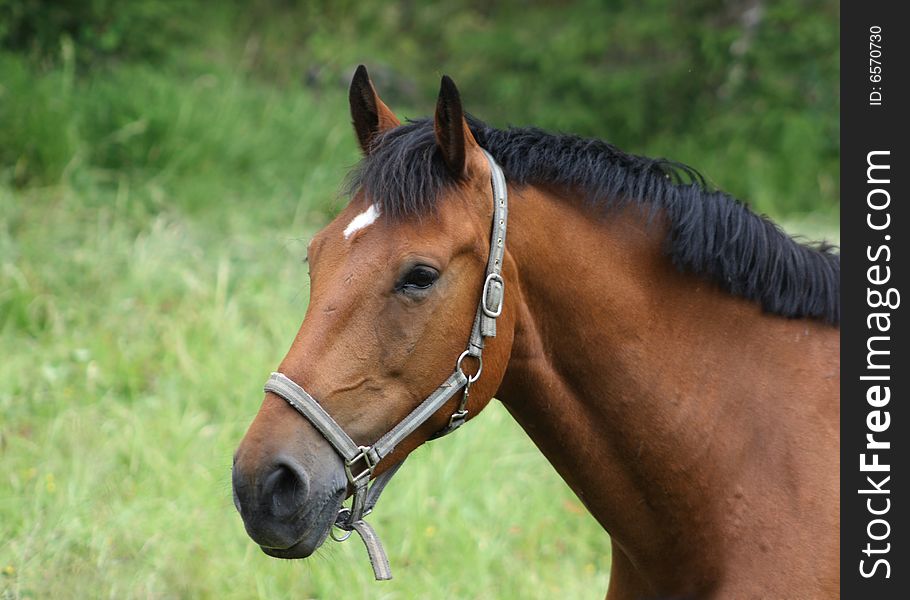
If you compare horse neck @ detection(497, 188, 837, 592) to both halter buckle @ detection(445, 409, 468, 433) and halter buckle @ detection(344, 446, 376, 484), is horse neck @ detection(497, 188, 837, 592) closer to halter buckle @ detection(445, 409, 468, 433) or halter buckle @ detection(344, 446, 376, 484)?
halter buckle @ detection(445, 409, 468, 433)

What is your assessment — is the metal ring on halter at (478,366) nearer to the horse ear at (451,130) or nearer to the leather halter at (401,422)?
the leather halter at (401,422)

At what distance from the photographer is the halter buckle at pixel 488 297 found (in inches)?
91.0

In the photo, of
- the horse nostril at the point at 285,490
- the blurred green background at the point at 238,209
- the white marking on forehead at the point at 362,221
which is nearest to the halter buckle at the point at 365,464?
the horse nostril at the point at 285,490

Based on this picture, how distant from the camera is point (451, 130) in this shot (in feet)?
7.69

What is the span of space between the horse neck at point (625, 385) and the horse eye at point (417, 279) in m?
0.30

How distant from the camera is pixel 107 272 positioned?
6.32 metres

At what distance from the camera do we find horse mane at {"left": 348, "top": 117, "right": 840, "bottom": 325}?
256cm

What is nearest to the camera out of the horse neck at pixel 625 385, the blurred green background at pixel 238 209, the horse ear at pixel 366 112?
the horse neck at pixel 625 385

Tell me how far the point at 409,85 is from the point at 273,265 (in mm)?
5108

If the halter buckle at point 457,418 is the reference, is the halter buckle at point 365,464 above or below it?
below
